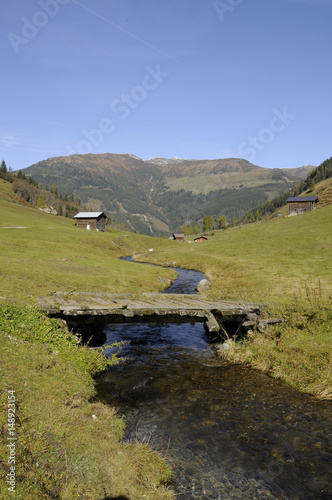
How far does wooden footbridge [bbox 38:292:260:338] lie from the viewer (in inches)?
611

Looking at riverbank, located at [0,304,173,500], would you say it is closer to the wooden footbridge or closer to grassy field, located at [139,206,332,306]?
the wooden footbridge

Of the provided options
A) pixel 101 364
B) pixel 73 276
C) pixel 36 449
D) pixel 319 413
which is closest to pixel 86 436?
pixel 36 449

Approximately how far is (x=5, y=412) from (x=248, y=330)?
1388cm

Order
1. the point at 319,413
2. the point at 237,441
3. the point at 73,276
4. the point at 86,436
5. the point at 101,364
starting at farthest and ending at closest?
the point at 73,276 < the point at 101,364 < the point at 319,413 < the point at 237,441 < the point at 86,436

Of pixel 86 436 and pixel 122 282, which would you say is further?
pixel 122 282

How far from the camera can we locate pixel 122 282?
32938mm

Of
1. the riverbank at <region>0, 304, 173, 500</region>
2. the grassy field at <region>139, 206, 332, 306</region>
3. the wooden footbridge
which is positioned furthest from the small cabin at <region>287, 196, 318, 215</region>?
the riverbank at <region>0, 304, 173, 500</region>

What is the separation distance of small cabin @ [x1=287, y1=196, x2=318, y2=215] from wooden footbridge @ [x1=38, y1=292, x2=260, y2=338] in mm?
119170

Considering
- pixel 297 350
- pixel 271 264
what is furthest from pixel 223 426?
pixel 271 264

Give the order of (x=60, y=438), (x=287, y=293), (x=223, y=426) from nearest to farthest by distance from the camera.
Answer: (x=60, y=438)
(x=223, y=426)
(x=287, y=293)

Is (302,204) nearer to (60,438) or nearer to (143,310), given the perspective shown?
(143,310)

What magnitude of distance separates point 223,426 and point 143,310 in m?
7.65

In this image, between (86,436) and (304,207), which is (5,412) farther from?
(304,207)

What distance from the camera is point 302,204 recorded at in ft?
410
